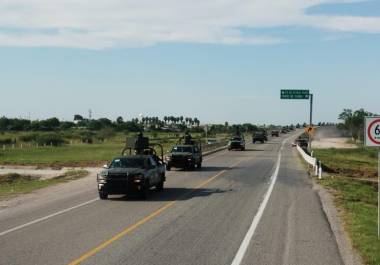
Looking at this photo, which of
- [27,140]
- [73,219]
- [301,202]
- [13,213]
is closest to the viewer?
[73,219]

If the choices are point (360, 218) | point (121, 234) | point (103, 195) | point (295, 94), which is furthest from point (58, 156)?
point (121, 234)

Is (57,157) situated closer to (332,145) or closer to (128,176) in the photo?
(128,176)

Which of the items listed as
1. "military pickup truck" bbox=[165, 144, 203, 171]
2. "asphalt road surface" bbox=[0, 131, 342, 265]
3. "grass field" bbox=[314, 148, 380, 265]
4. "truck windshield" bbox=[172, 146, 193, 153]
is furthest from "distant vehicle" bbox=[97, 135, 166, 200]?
"truck windshield" bbox=[172, 146, 193, 153]

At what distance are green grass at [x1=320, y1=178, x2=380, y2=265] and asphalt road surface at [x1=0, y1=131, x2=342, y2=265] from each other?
564 millimetres

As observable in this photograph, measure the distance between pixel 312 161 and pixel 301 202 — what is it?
1718 cm

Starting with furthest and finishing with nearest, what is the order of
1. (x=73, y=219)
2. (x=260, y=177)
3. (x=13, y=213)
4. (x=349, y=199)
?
(x=260, y=177) → (x=349, y=199) → (x=13, y=213) → (x=73, y=219)

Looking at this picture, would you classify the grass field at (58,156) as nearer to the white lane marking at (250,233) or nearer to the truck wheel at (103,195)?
the truck wheel at (103,195)

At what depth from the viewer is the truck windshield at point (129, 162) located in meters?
22.0

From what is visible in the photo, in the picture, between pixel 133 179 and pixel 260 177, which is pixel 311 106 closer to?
pixel 260 177

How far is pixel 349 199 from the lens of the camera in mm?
21891

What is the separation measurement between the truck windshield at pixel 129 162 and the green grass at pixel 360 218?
272 inches

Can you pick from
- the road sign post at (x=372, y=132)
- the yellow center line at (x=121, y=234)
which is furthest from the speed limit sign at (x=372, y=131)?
the yellow center line at (x=121, y=234)

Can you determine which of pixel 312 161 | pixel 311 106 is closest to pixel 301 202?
pixel 312 161

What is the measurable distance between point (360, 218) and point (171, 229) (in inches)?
204
